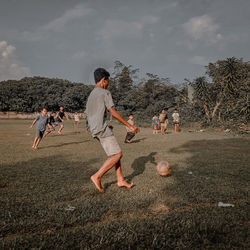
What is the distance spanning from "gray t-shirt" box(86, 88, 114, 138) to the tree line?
5.32 meters

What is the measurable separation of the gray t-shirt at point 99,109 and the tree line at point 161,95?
532 cm

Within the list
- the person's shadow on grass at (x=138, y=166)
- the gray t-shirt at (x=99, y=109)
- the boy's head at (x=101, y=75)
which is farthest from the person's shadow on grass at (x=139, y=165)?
the boy's head at (x=101, y=75)

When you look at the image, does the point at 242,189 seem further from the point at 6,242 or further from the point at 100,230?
the point at 6,242

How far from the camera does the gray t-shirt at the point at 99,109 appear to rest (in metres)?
3.98

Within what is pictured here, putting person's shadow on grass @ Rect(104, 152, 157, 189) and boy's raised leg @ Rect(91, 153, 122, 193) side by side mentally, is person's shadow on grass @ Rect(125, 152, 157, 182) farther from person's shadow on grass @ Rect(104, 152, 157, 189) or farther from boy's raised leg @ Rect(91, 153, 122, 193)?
boy's raised leg @ Rect(91, 153, 122, 193)

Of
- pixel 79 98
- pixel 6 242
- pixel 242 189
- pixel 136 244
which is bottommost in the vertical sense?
pixel 242 189

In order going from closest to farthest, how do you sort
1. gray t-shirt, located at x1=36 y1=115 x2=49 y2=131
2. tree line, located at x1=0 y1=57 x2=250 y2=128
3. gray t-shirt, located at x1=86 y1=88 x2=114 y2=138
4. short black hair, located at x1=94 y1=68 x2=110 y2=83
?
gray t-shirt, located at x1=86 y1=88 x2=114 y2=138 < short black hair, located at x1=94 y1=68 x2=110 y2=83 < gray t-shirt, located at x1=36 y1=115 x2=49 y2=131 < tree line, located at x1=0 y1=57 x2=250 y2=128

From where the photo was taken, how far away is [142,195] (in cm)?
386

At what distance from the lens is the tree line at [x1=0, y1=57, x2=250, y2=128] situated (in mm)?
24297

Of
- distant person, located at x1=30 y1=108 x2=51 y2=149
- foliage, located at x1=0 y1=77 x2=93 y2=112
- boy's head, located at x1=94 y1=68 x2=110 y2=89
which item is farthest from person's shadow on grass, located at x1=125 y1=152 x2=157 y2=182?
foliage, located at x1=0 y1=77 x2=93 y2=112

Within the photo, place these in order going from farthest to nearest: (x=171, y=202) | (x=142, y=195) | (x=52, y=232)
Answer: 1. (x=142, y=195)
2. (x=171, y=202)
3. (x=52, y=232)

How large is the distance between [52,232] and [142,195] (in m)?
1.77

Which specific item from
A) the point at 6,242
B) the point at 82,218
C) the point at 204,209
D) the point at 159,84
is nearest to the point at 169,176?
the point at 204,209

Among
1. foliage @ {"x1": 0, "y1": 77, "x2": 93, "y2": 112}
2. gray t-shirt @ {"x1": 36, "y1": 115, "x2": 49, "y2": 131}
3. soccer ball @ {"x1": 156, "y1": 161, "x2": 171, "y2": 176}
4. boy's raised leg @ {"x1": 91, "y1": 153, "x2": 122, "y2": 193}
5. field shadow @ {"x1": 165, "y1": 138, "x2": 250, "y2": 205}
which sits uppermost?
foliage @ {"x1": 0, "y1": 77, "x2": 93, "y2": 112}
